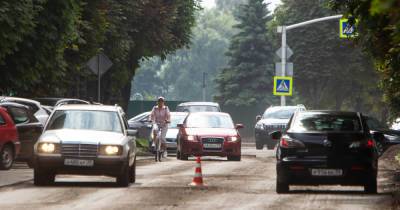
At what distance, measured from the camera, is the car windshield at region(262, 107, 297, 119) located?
43.7 meters

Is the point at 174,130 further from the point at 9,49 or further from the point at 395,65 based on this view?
the point at 395,65

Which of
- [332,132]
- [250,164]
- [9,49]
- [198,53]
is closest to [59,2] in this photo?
[9,49]

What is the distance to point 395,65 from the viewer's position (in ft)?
55.4

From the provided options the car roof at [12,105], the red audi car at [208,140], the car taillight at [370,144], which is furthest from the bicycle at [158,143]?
the car taillight at [370,144]

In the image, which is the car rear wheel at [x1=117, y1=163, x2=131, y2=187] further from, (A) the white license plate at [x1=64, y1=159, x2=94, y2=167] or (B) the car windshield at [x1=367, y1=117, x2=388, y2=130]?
(B) the car windshield at [x1=367, y1=117, x2=388, y2=130]

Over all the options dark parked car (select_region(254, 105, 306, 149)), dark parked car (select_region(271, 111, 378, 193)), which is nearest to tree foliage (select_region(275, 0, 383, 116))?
dark parked car (select_region(254, 105, 306, 149))

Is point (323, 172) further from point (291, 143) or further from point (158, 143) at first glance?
point (158, 143)

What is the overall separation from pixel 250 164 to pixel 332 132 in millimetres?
12281

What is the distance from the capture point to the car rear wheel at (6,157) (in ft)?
80.8

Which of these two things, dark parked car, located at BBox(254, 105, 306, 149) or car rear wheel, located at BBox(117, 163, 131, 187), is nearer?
car rear wheel, located at BBox(117, 163, 131, 187)

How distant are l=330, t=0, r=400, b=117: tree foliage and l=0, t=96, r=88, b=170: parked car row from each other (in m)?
7.94

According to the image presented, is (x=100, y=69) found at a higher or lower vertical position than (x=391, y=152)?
higher

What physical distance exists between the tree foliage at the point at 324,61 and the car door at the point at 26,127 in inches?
2036

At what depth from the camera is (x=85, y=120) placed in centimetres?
2028
